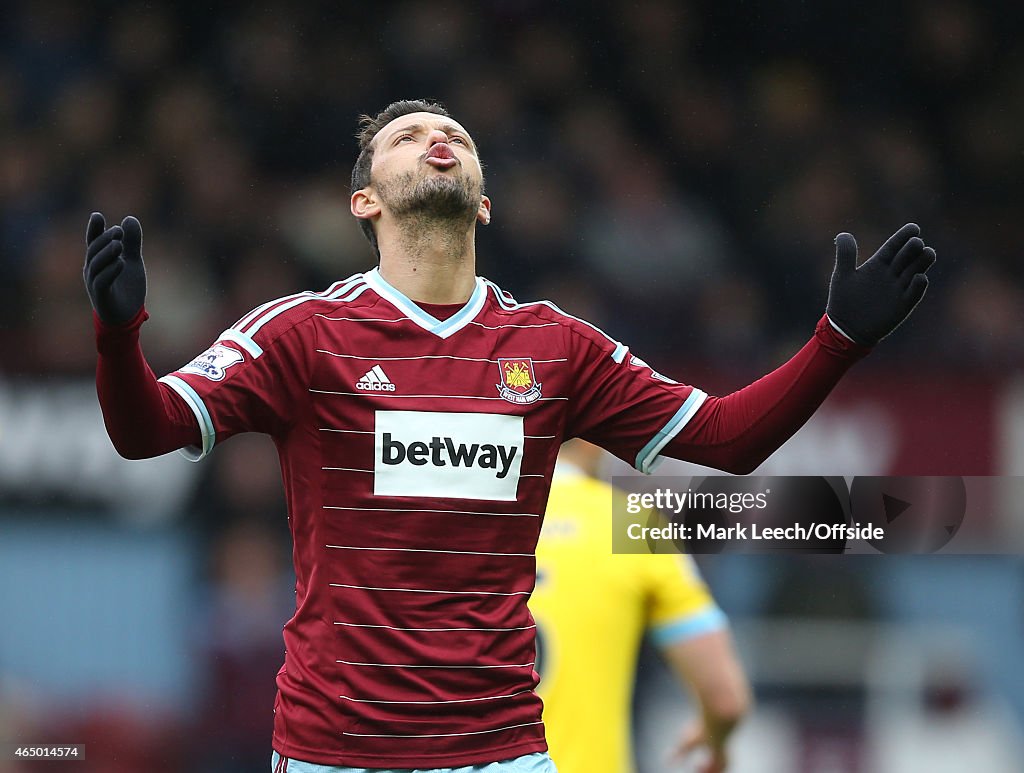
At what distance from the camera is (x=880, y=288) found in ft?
8.36

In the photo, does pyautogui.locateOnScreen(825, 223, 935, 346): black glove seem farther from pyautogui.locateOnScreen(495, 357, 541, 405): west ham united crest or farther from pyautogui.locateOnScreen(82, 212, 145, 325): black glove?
pyautogui.locateOnScreen(82, 212, 145, 325): black glove

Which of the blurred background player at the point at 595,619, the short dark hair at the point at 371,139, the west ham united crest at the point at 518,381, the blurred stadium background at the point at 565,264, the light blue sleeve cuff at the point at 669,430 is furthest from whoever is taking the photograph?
the blurred stadium background at the point at 565,264

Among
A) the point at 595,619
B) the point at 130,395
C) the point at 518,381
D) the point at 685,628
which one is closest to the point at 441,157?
the point at 518,381

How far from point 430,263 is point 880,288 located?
887mm

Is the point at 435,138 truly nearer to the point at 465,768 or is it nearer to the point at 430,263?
the point at 430,263

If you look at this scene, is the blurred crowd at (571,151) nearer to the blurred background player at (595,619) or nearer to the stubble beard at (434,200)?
the blurred background player at (595,619)

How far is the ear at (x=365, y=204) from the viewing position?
287cm

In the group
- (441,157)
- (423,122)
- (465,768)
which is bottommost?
(465,768)

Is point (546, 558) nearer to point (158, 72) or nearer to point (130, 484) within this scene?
point (130, 484)

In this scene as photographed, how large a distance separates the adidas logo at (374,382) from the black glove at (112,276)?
18.2 inches

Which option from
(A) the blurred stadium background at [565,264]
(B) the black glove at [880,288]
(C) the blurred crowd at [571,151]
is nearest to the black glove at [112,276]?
(B) the black glove at [880,288]

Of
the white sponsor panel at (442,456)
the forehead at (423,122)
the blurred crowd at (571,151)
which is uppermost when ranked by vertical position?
the blurred crowd at (571,151)

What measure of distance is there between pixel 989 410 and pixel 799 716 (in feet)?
4.92

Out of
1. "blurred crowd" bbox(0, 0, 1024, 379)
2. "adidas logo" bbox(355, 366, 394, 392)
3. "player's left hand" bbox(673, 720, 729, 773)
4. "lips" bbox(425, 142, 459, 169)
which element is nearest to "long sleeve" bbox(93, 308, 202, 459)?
"adidas logo" bbox(355, 366, 394, 392)
